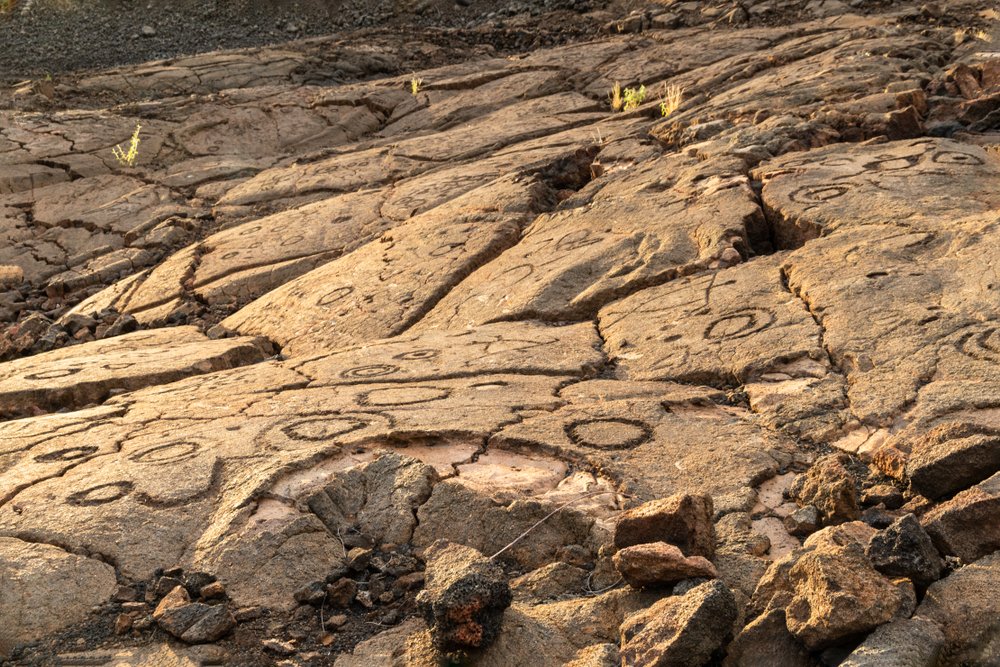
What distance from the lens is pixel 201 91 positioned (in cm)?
954

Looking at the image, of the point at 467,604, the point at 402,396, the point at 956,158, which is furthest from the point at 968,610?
the point at 956,158

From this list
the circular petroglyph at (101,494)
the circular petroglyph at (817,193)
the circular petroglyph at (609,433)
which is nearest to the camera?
the circular petroglyph at (101,494)

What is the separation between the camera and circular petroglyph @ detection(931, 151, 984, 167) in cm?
416

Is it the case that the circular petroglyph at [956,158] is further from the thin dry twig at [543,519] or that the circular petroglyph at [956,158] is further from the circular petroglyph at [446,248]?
the thin dry twig at [543,519]

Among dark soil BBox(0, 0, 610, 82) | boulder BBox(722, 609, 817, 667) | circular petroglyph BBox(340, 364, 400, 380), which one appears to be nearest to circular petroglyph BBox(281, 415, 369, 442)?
circular petroglyph BBox(340, 364, 400, 380)

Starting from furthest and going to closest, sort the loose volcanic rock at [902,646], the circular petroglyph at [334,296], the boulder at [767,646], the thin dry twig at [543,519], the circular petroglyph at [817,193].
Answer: the circular petroglyph at [334,296] < the circular petroglyph at [817,193] < the thin dry twig at [543,519] < the boulder at [767,646] < the loose volcanic rock at [902,646]

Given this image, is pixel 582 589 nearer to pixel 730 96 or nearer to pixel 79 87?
pixel 730 96

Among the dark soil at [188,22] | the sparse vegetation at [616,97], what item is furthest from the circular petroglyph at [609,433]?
the dark soil at [188,22]

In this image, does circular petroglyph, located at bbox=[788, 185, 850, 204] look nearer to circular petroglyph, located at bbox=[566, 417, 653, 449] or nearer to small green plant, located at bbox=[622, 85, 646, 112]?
circular petroglyph, located at bbox=[566, 417, 653, 449]

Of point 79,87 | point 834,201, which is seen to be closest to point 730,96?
point 834,201

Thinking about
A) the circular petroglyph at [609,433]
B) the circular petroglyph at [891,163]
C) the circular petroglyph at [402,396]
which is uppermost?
the circular petroglyph at [891,163]

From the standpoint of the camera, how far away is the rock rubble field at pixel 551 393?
186 centimetres

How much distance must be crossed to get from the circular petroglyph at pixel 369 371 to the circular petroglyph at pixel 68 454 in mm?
933

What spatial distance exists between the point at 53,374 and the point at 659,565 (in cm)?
326
